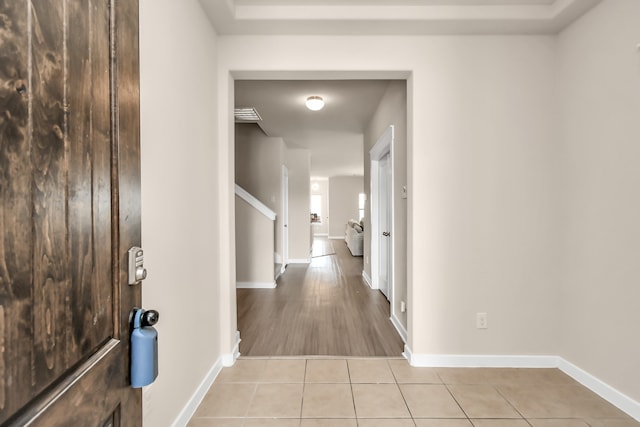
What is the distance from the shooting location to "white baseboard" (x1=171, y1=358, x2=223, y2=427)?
67.4 inches

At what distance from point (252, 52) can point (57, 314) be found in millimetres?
2280

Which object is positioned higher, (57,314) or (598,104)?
(598,104)

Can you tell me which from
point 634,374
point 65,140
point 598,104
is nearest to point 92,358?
point 65,140

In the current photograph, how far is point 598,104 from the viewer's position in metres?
2.04

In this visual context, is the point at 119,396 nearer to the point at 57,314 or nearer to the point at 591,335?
the point at 57,314

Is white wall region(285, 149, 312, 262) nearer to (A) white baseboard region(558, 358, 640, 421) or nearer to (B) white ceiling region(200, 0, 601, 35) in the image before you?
(B) white ceiling region(200, 0, 601, 35)

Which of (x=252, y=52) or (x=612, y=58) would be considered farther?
(x=252, y=52)

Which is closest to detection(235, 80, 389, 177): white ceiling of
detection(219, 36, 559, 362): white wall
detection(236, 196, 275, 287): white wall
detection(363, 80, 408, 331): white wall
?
detection(363, 80, 408, 331): white wall

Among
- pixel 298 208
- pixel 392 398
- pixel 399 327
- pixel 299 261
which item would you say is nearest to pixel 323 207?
pixel 298 208

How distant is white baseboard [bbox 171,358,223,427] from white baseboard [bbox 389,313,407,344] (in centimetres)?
153

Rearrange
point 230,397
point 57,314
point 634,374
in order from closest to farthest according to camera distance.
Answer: point 57,314
point 634,374
point 230,397

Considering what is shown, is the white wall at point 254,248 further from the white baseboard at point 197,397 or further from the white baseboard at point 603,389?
the white baseboard at point 603,389

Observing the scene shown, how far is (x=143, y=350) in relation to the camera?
83 centimetres

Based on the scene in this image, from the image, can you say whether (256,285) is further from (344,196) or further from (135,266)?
(344,196)
